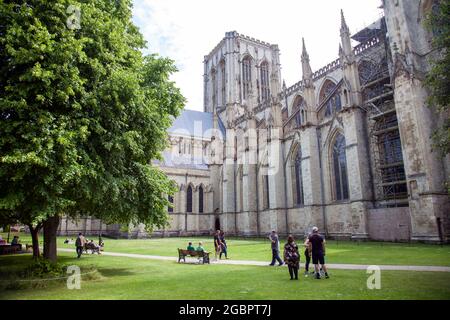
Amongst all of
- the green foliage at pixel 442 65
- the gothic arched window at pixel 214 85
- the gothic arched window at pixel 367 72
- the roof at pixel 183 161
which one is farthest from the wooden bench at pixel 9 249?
the gothic arched window at pixel 214 85

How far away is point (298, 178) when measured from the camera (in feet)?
116

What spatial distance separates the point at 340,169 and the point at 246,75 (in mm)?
36950

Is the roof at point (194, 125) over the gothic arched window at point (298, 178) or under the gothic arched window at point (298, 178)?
over

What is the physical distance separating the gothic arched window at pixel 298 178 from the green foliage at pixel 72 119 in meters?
23.7

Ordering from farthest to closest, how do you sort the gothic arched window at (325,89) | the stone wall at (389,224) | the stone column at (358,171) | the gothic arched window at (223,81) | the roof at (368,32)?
the gothic arched window at (223,81)
the gothic arched window at (325,89)
the roof at (368,32)
the stone column at (358,171)
the stone wall at (389,224)

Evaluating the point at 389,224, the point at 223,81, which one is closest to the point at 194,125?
the point at 223,81

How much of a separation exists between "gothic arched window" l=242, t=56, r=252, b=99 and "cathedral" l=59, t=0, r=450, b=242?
558 inches

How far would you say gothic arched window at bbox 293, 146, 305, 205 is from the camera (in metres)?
34.8

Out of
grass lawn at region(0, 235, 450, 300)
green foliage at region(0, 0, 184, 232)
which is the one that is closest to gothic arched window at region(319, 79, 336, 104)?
grass lawn at region(0, 235, 450, 300)

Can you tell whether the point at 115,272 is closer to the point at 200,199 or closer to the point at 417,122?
the point at 417,122

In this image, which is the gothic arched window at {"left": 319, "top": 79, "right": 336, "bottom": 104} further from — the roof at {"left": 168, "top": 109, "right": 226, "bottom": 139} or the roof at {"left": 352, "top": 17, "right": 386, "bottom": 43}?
the roof at {"left": 168, "top": 109, "right": 226, "bottom": 139}

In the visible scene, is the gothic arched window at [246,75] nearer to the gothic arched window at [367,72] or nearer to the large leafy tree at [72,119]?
the gothic arched window at [367,72]

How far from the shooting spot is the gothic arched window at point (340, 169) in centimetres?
2968

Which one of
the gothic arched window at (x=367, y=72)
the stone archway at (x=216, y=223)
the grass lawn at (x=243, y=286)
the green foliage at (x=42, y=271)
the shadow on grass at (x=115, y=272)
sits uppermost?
the gothic arched window at (x=367, y=72)
